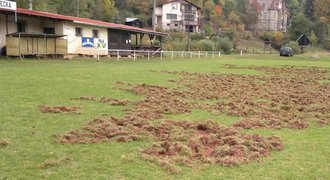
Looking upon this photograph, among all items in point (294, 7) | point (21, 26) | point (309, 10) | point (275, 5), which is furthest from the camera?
point (294, 7)

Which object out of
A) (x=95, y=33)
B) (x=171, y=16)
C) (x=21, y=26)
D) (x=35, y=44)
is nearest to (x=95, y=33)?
(x=95, y=33)

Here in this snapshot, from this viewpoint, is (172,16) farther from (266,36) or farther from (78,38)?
(78,38)

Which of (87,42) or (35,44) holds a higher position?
(87,42)

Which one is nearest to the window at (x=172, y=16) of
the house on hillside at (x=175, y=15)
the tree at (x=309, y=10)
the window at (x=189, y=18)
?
the house on hillside at (x=175, y=15)

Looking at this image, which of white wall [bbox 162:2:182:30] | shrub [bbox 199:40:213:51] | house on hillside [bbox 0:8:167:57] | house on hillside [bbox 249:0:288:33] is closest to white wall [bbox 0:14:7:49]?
house on hillside [bbox 0:8:167:57]

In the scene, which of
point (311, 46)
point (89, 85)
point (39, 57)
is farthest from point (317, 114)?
point (311, 46)

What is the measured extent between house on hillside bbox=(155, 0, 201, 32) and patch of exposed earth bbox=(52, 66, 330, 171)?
280ft

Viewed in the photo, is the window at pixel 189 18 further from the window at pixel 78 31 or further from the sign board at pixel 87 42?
the window at pixel 78 31

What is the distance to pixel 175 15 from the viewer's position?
101688 millimetres

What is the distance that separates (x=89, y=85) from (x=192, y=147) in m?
9.49

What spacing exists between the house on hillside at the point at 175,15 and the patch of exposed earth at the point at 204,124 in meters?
85.4

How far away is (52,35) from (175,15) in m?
72.8

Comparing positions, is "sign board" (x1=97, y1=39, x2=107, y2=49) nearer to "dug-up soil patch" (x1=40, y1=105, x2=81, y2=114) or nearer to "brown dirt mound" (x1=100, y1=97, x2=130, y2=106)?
"brown dirt mound" (x1=100, y1=97, x2=130, y2=106)

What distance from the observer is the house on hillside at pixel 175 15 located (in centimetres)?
9981
